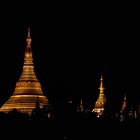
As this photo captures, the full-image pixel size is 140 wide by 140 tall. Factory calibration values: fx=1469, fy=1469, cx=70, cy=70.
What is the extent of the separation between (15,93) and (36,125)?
29518mm

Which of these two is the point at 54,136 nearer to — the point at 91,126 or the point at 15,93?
the point at 91,126

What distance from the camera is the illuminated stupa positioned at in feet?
297

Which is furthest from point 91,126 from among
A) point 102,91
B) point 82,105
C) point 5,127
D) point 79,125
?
point 102,91

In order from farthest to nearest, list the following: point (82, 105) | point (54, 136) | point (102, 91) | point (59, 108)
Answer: point (102, 91) < point (82, 105) < point (59, 108) < point (54, 136)

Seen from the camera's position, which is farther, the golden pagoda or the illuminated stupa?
the golden pagoda

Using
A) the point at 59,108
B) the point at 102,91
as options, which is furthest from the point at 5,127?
the point at 102,91

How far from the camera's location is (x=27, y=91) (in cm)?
9169

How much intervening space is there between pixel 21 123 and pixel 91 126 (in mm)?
3274

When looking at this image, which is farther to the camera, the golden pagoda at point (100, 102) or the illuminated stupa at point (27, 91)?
the golden pagoda at point (100, 102)

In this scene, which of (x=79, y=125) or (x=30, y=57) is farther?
(x=30, y=57)

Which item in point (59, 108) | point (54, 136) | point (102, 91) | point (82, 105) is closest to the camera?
point (54, 136)

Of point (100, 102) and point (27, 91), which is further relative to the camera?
point (100, 102)

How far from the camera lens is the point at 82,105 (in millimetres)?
88875

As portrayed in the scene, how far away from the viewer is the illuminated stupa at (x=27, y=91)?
90.6m
